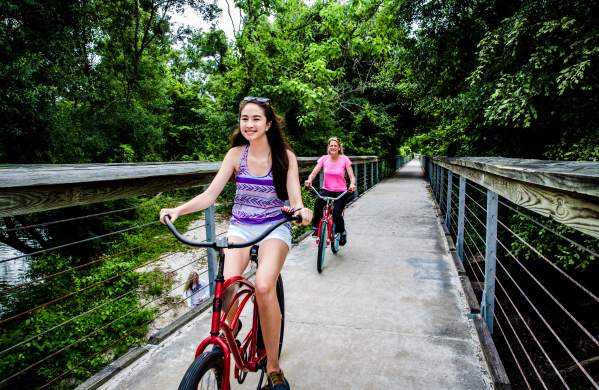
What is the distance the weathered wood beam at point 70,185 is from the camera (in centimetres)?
151

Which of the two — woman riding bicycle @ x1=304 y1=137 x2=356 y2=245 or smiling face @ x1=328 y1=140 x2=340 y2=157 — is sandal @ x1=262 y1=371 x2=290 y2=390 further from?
smiling face @ x1=328 y1=140 x2=340 y2=157

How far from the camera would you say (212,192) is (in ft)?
7.06

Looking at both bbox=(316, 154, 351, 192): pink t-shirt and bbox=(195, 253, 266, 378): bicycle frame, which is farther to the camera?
Answer: bbox=(316, 154, 351, 192): pink t-shirt

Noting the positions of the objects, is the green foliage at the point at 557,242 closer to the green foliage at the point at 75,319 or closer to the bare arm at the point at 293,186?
the bare arm at the point at 293,186

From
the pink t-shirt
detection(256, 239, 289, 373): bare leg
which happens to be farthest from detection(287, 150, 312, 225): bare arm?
the pink t-shirt

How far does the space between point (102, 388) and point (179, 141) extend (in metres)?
21.4

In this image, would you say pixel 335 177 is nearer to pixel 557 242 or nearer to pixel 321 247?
pixel 321 247

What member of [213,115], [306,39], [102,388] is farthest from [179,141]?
[102,388]

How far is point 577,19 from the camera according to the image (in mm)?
5430

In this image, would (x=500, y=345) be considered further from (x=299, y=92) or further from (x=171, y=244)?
(x=171, y=244)

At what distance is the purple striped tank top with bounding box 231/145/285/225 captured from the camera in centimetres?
216

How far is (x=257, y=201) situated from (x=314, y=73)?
10.7 meters

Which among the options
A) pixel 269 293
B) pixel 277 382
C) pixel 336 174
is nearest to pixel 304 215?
pixel 269 293

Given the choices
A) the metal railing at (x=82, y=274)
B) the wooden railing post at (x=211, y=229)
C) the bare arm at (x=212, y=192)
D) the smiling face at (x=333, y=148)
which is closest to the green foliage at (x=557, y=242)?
the smiling face at (x=333, y=148)
